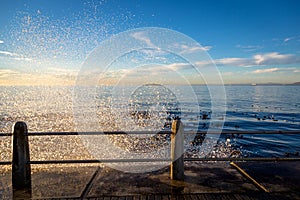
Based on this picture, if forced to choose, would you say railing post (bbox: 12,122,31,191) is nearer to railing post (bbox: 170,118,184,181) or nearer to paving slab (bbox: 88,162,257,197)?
paving slab (bbox: 88,162,257,197)

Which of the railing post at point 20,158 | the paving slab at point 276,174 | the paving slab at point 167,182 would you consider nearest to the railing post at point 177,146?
the paving slab at point 167,182

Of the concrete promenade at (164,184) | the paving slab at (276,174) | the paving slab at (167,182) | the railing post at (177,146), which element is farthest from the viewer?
the railing post at (177,146)

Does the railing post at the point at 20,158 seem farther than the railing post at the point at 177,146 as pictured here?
No

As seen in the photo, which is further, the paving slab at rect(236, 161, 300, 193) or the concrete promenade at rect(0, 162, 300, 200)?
the paving slab at rect(236, 161, 300, 193)

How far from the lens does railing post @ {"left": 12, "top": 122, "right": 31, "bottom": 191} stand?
452 cm

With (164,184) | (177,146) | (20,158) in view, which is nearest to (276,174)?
(177,146)

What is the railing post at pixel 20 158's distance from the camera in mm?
4520

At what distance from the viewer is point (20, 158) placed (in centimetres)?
455

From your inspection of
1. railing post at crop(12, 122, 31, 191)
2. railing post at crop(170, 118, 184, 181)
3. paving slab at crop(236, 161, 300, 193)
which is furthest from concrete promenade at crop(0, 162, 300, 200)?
railing post at crop(170, 118, 184, 181)

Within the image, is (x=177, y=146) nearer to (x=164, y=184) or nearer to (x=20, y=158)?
(x=164, y=184)

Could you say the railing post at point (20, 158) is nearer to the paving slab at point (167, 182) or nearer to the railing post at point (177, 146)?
the paving slab at point (167, 182)

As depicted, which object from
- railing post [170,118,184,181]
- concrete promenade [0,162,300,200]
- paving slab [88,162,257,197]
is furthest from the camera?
railing post [170,118,184,181]

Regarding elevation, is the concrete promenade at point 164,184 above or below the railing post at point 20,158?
below

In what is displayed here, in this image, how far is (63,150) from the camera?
19.8 metres
